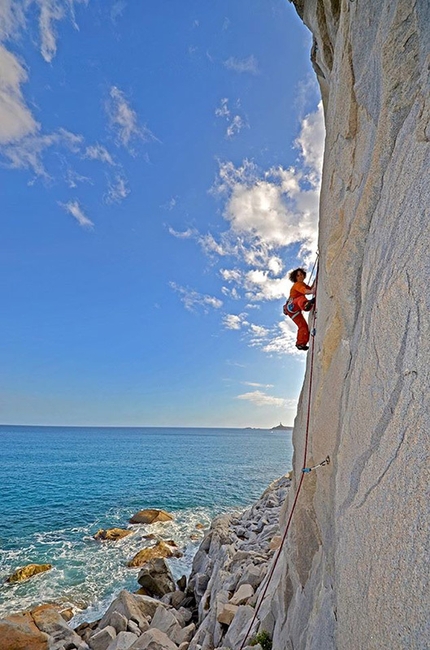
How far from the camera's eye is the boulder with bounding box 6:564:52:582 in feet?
54.0

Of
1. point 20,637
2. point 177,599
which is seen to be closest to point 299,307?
point 177,599

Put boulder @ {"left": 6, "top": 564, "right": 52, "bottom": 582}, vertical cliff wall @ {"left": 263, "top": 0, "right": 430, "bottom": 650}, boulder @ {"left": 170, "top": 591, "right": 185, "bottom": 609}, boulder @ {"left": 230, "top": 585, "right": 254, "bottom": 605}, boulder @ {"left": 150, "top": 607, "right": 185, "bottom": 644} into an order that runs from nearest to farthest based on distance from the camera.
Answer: vertical cliff wall @ {"left": 263, "top": 0, "right": 430, "bottom": 650} → boulder @ {"left": 230, "top": 585, "right": 254, "bottom": 605} → boulder @ {"left": 150, "top": 607, "right": 185, "bottom": 644} → boulder @ {"left": 170, "top": 591, "right": 185, "bottom": 609} → boulder @ {"left": 6, "top": 564, "right": 52, "bottom": 582}

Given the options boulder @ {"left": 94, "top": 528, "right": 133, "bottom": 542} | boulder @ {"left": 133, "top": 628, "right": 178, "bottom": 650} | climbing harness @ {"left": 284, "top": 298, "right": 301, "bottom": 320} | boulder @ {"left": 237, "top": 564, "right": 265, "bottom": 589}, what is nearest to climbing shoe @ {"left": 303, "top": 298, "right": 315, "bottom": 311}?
climbing harness @ {"left": 284, "top": 298, "right": 301, "bottom": 320}

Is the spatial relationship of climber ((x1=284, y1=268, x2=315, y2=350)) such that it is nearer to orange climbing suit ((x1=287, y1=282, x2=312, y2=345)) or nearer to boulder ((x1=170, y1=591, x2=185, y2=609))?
orange climbing suit ((x1=287, y1=282, x2=312, y2=345))

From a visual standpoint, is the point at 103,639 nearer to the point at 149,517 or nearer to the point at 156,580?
the point at 156,580

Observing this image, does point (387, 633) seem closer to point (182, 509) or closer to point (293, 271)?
point (293, 271)

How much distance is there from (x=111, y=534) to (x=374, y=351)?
24665mm

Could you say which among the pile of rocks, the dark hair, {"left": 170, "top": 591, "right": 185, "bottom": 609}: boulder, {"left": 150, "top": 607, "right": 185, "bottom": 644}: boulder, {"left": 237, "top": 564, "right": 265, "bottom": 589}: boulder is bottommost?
{"left": 170, "top": 591, "right": 185, "bottom": 609}: boulder

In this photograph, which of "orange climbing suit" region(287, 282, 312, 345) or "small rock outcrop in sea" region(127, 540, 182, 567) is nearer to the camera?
"orange climbing suit" region(287, 282, 312, 345)

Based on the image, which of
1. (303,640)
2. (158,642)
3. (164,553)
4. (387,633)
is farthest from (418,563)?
(164,553)

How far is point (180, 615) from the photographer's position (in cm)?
1120

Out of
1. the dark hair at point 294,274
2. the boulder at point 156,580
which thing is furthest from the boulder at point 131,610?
the dark hair at point 294,274

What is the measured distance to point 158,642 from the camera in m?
8.79

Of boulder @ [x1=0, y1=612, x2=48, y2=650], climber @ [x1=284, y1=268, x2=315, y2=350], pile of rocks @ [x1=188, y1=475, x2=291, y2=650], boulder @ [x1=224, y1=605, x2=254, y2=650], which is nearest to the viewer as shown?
climber @ [x1=284, y1=268, x2=315, y2=350]
